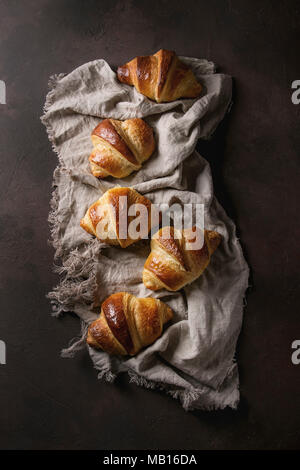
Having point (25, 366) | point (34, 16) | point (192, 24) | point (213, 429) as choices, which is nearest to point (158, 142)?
point (192, 24)

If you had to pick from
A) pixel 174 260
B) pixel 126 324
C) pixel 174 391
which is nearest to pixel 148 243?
pixel 174 260

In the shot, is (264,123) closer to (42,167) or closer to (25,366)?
(42,167)

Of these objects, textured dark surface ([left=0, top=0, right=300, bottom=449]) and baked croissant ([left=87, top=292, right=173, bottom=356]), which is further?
textured dark surface ([left=0, top=0, right=300, bottom=449])

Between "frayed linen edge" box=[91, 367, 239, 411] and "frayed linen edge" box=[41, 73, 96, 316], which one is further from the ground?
"frayed linen edge" box=[41, 73, 96, 316]

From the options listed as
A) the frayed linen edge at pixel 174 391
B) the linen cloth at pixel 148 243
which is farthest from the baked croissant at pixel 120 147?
the frayed linen edge at pixel 174 391

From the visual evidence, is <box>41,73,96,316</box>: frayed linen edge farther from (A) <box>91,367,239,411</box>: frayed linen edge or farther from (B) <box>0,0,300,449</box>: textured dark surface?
(A) <box>91,367,239,411</box>: frayed linen edge

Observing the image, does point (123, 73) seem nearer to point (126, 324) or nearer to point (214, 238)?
point (214, 238)

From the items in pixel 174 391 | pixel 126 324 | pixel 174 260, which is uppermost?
pixel 174 260

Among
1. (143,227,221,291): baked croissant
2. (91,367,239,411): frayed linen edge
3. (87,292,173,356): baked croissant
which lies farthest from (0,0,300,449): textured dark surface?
(143,227,221,291): baked croissant

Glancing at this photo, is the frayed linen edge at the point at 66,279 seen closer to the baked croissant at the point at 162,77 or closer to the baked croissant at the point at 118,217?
the baked croissant at the point at 118,217
